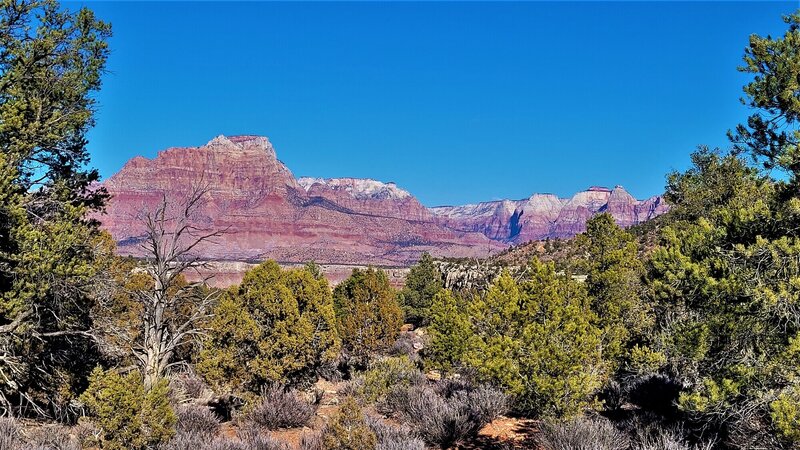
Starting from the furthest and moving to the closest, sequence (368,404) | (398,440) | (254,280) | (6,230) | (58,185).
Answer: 1. (254,280)
2. (368,404)
3. (58,185)
4. (6,230)
5. (398,440)

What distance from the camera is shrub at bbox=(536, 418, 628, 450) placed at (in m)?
8.15

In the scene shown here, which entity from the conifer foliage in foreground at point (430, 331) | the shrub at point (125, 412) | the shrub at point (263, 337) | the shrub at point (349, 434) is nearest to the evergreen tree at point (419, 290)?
the conifer foliage in foreground at point (430, 331)

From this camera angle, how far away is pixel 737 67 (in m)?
7.95

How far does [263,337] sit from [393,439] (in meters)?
6.63

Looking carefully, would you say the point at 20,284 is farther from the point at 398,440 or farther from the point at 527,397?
the point at 527,397

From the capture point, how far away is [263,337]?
47.1ft

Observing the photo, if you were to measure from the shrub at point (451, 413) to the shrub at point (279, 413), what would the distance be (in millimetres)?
2422

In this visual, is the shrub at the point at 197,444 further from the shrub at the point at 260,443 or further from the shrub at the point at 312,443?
the shrub at the point at 312,443

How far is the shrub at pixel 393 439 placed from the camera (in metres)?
Result: 8.06

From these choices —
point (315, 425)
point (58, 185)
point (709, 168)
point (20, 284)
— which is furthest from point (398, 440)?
point (709, 168)

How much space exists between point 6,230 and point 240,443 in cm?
632

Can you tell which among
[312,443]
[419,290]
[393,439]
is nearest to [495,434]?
[393,439]

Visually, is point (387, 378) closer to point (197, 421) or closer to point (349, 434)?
point (197, 421)

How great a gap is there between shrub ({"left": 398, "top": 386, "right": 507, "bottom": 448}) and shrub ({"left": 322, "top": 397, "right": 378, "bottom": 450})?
2506mm
